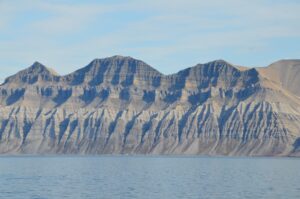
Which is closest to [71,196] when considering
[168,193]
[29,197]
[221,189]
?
[29,197]

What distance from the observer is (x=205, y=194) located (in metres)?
101

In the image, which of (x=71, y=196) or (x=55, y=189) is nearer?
(x=71, y=196)

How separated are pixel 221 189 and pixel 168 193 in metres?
10.9

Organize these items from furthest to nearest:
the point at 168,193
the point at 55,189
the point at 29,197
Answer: the point at 55,189, the point at 168,193, the point at 29,197

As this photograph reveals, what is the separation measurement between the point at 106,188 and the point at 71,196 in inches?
567

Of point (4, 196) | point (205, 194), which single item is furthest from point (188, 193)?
point (4, 196)

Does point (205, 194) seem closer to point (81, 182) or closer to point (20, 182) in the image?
point (81, 182)

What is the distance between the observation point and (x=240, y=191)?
105 metres

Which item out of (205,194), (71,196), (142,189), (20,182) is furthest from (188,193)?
(20,182)

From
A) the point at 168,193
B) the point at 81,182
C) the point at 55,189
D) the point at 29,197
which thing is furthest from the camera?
the point at 81,182

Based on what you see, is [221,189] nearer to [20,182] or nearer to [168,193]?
[168,193]

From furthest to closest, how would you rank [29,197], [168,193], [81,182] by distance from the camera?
1. [81,182]
2. [168,193]
3. [29,197]

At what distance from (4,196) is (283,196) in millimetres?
38491

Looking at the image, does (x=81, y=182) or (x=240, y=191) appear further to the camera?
(x=81, y=182)
